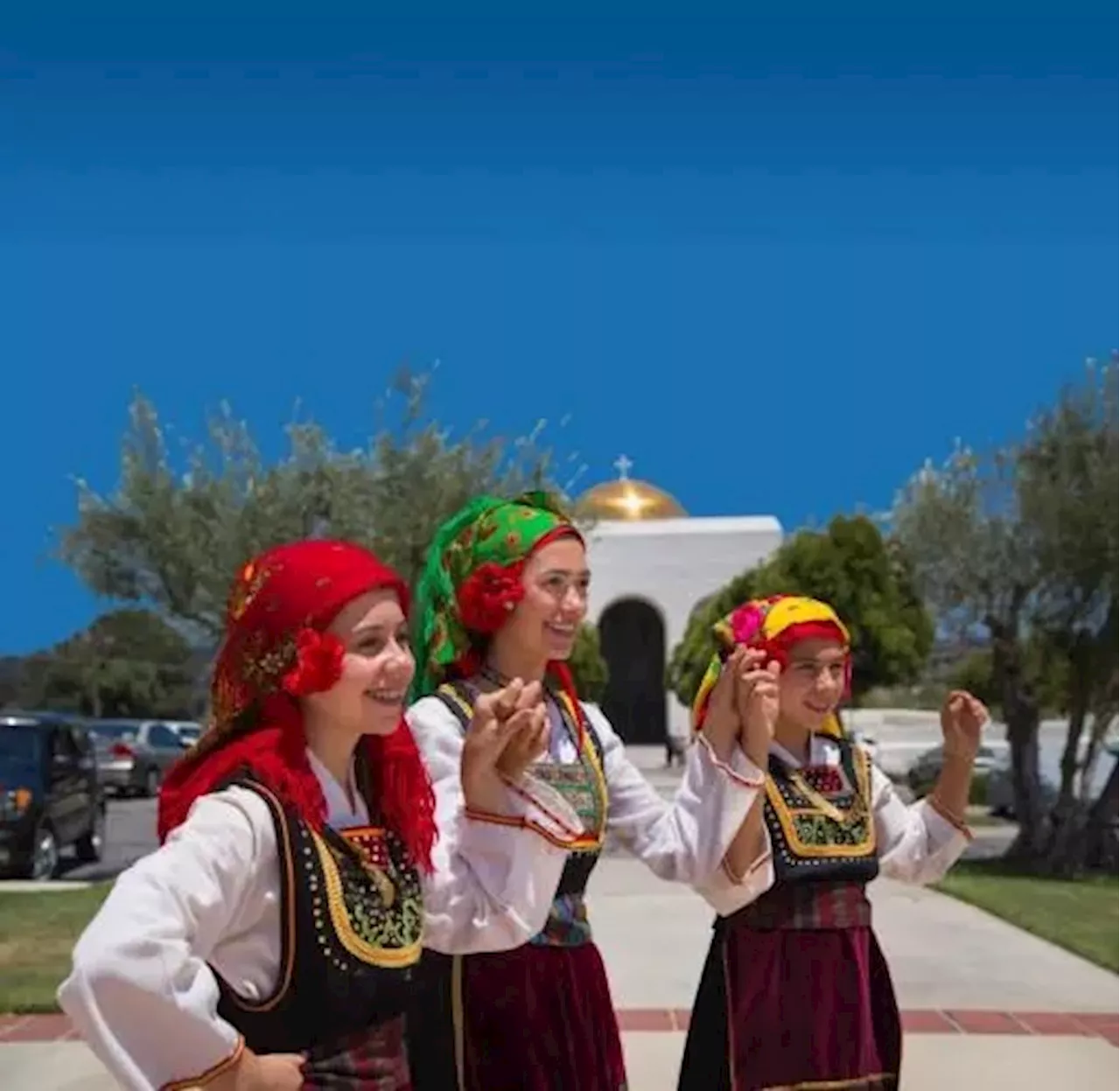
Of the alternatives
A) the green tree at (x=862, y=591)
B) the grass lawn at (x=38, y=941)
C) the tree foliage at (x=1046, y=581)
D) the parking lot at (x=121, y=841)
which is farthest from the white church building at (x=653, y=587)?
the grass lawn at (x=38, y=941)

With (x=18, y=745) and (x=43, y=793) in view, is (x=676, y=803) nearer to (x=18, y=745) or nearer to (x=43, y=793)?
(x=43, y=793)

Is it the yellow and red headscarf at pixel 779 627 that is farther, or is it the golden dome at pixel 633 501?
the golden dome at pixel 633 501

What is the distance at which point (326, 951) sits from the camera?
229 centimetres

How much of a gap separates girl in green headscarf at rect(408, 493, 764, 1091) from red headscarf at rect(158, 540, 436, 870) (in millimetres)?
396

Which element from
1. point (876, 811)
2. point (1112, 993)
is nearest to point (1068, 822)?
point (1112, 993)

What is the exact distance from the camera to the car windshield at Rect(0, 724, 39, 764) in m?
12.8

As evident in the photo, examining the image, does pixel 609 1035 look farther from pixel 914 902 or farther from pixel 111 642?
pixel 111 642

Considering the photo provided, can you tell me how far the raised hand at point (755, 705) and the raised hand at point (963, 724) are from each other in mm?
583

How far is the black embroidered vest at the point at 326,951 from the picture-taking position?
228 cm

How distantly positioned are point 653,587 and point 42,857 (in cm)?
3269

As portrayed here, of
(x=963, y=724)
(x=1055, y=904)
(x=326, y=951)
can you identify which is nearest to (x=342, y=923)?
(x=326, y=951)

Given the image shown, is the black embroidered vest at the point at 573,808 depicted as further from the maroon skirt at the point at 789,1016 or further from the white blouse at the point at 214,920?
the maroon skirt at the point at 789,1016

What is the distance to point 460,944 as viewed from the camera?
105 inches

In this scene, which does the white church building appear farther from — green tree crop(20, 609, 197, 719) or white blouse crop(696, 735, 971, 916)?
white blouse crop(696, 735, 971, 916)
